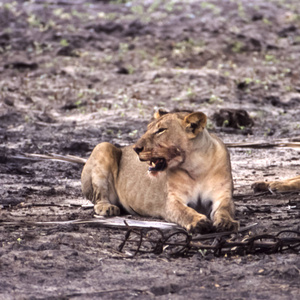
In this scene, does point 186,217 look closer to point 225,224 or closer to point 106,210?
point 225,224

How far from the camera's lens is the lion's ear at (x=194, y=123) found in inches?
179

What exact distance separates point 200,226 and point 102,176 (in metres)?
1.57

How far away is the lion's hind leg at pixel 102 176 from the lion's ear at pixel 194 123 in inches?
45.5

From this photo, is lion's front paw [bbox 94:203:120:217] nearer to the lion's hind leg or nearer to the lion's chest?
the lion's hind leg

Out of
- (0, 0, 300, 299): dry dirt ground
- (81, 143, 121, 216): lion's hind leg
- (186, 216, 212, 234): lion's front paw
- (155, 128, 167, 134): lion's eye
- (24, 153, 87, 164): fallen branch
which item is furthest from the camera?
(24, 153, 87, 164): fallen branch

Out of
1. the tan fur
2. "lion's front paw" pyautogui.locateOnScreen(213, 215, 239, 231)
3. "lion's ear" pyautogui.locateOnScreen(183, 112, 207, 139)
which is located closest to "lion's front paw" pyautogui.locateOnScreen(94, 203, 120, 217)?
"lion's ear" pyautogui.locateOnScreen(183, 112, 207, 139)

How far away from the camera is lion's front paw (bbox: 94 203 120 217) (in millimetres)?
5137

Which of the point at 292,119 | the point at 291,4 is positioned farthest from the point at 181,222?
the point at 291,4

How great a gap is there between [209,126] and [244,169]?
2.16 m

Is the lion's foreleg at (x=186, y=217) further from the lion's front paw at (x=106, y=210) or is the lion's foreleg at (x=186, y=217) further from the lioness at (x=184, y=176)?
the lion's front paw at (x=106, y=210)

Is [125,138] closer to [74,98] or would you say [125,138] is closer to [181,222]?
[74,98]

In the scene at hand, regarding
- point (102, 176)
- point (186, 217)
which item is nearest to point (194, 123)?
point (186, 217)

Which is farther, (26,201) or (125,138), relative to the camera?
(125,138)

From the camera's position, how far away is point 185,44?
1327 centimetres
